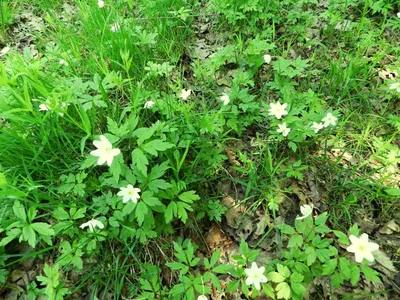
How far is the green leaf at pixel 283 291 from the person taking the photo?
1.45 m

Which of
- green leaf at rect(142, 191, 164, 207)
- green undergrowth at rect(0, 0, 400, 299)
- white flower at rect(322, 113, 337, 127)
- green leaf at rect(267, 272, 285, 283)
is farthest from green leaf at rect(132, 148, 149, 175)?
white flower at rect(322, 113, 337, 127)

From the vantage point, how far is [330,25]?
2738 mm

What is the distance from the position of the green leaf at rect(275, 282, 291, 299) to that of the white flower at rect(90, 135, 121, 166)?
3.44 feet

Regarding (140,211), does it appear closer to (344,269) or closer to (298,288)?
(298,288)

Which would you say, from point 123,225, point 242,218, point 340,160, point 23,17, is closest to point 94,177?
point 123,225

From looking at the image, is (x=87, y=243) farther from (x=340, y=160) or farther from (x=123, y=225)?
(x=340, y=160)

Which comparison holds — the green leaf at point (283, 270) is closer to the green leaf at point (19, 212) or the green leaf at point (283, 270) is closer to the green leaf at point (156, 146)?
the green leaf at point (156, 146)

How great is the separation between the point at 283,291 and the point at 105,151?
3.71 feet

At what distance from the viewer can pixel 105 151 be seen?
157cm

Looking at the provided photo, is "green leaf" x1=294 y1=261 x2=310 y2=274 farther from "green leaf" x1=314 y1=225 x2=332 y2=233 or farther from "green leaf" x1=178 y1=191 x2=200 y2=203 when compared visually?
"green leaf" x1=178 y1=191 x2=200 y2=203

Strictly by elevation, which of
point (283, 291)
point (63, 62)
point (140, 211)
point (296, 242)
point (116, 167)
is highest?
point (63, 62)

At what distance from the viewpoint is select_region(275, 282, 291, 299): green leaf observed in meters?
1.45

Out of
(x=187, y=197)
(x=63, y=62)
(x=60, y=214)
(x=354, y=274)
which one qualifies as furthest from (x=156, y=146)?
(x=63, y=62)

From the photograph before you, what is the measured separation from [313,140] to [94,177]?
4.85ft
